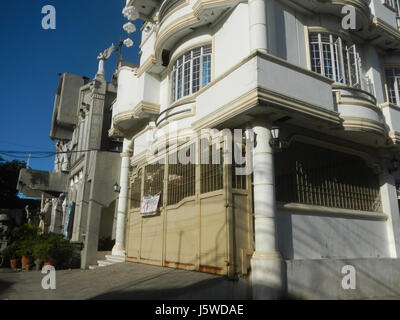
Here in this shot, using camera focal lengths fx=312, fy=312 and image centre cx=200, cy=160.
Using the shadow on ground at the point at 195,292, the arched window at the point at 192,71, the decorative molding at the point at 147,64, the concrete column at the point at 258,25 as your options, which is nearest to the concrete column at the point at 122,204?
the decorative molding at the point at 147,64

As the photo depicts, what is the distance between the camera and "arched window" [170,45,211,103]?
1084 centimetres

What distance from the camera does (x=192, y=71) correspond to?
36.5 ft

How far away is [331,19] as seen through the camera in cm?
1045

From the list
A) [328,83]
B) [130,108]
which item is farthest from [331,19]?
[130,108]

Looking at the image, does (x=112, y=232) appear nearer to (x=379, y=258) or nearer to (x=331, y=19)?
(x=379, y=258)

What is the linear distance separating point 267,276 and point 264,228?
3.52 feet

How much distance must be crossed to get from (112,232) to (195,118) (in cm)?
1040

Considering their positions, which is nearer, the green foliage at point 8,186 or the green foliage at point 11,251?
the green foliage at point 11,251

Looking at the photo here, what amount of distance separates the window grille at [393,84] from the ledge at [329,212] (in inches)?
184

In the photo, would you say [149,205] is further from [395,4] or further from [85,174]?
[395,4]

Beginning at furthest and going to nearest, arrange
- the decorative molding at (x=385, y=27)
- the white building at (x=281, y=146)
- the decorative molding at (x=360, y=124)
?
the decorative molding at (x=385, y=27) → the decorative molding at (x=360, y=124) → the white building at (x=281, y=146)

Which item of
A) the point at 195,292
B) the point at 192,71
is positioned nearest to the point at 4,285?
the point at 195,292

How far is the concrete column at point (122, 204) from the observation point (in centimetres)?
1417

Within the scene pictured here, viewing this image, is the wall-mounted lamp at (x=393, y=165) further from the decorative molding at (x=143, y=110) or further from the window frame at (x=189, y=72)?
the decorative molding at (x=143, y=110)
